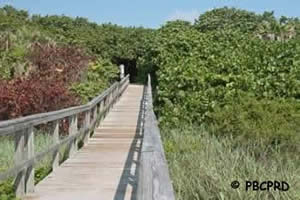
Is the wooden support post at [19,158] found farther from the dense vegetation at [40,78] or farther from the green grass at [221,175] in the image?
the green grass at [221,175]

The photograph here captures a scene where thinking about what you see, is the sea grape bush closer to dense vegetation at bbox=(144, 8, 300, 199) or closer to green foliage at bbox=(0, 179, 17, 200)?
dense vegetation at bbox=(144, 8, 300, 199)

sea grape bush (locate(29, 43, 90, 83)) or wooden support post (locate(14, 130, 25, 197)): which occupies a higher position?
sea grape bush (locate(29, 43, 90, 83))

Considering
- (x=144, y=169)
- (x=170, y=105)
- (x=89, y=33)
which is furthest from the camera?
(x=89, y=33)

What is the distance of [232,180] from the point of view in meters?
7.14

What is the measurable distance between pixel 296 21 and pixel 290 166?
3996 centimetres

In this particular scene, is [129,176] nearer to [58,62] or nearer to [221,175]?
[221,175]

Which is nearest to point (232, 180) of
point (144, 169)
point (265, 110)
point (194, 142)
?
point (144, 169)

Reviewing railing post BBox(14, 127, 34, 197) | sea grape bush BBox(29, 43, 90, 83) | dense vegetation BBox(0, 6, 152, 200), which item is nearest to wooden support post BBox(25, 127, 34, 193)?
railing post BBox(14, 127, 34, 197)

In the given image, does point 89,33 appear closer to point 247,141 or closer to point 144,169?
point 247,141

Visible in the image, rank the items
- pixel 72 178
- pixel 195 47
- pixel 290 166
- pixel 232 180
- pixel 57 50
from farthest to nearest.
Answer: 1. pixel 57 50
2. pixel 195 47
3. pixel 290 166
4. pixel 72 178
5. pixel 232 180

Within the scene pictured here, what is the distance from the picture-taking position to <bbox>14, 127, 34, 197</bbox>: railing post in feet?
20.8

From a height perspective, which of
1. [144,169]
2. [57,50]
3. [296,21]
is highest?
[296,21]

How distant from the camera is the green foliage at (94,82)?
69.9 feet

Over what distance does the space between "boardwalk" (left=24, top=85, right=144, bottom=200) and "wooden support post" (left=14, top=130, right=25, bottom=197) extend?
0.13 metres
